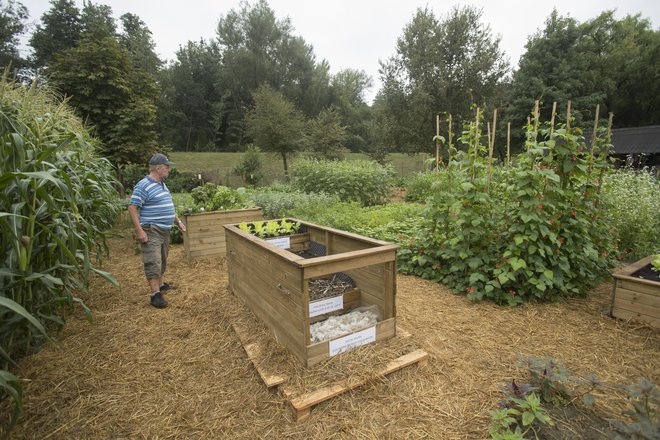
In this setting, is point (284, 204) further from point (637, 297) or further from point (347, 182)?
point (637, 297)

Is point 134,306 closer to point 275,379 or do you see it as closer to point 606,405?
point 275,379

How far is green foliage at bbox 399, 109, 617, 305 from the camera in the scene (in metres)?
3.21

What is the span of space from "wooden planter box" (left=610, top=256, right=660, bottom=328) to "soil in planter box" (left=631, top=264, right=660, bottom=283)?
62 millimetres


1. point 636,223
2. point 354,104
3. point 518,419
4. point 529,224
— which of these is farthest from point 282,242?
point 354,104

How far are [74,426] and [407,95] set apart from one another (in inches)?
732

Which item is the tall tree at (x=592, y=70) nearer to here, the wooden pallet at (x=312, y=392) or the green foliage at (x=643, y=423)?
the wooden pallet at (x=312, y=392)

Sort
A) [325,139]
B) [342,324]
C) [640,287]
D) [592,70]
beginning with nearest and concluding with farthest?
[342,324]
[640,287]
[325,139]
[592,70]

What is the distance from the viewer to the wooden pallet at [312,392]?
5.98ft

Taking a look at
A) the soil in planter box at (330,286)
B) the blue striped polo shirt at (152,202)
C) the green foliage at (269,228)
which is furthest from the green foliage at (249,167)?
the soil in planter box at (330,286)

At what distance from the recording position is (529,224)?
326 centimetres

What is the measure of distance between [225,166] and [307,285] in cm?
2197

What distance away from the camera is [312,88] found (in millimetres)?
31891

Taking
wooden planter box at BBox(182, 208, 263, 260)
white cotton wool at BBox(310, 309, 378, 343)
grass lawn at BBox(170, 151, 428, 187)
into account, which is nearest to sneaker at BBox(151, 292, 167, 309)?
wooden planter box at BBox(182, 208, 263, 260)

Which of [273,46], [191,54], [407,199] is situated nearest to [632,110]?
[407,199]
